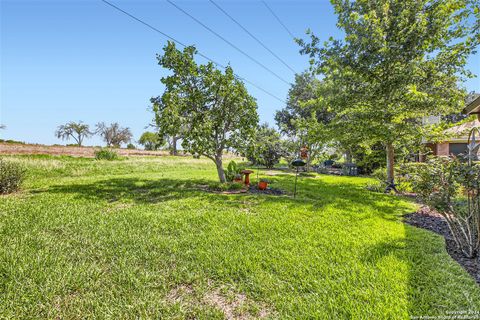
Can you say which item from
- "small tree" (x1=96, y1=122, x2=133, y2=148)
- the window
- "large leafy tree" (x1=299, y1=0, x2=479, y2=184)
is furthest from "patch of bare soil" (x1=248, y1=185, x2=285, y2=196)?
"small tree" (x1=96, y1=122, x2=133, y2=148)

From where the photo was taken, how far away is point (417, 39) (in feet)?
26.4

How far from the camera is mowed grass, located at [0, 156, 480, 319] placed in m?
2.24

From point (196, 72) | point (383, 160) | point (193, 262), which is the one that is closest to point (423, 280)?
point (193, 262)

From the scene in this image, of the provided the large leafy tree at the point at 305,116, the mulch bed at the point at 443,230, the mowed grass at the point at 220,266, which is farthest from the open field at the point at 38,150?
the mulch bed at the point at 443,230

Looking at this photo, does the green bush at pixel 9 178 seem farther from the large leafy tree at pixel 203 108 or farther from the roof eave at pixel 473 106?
the roof eave at pixel 473 106

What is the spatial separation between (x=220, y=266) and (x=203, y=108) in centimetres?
727

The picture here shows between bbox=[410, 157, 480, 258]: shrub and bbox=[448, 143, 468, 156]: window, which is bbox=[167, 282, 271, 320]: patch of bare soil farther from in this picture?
bbox=[448, 143, 468, 156]: window

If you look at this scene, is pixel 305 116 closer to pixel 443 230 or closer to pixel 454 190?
pixel 443 230

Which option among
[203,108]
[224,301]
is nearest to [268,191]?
[203,108]

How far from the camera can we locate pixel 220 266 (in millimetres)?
3014

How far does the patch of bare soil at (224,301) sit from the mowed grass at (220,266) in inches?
0.5

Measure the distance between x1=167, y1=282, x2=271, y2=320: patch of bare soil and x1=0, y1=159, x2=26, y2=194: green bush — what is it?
8079 millimetres

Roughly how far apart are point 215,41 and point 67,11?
5.30 m

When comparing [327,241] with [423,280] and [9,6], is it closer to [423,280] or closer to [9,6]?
[423,280]
